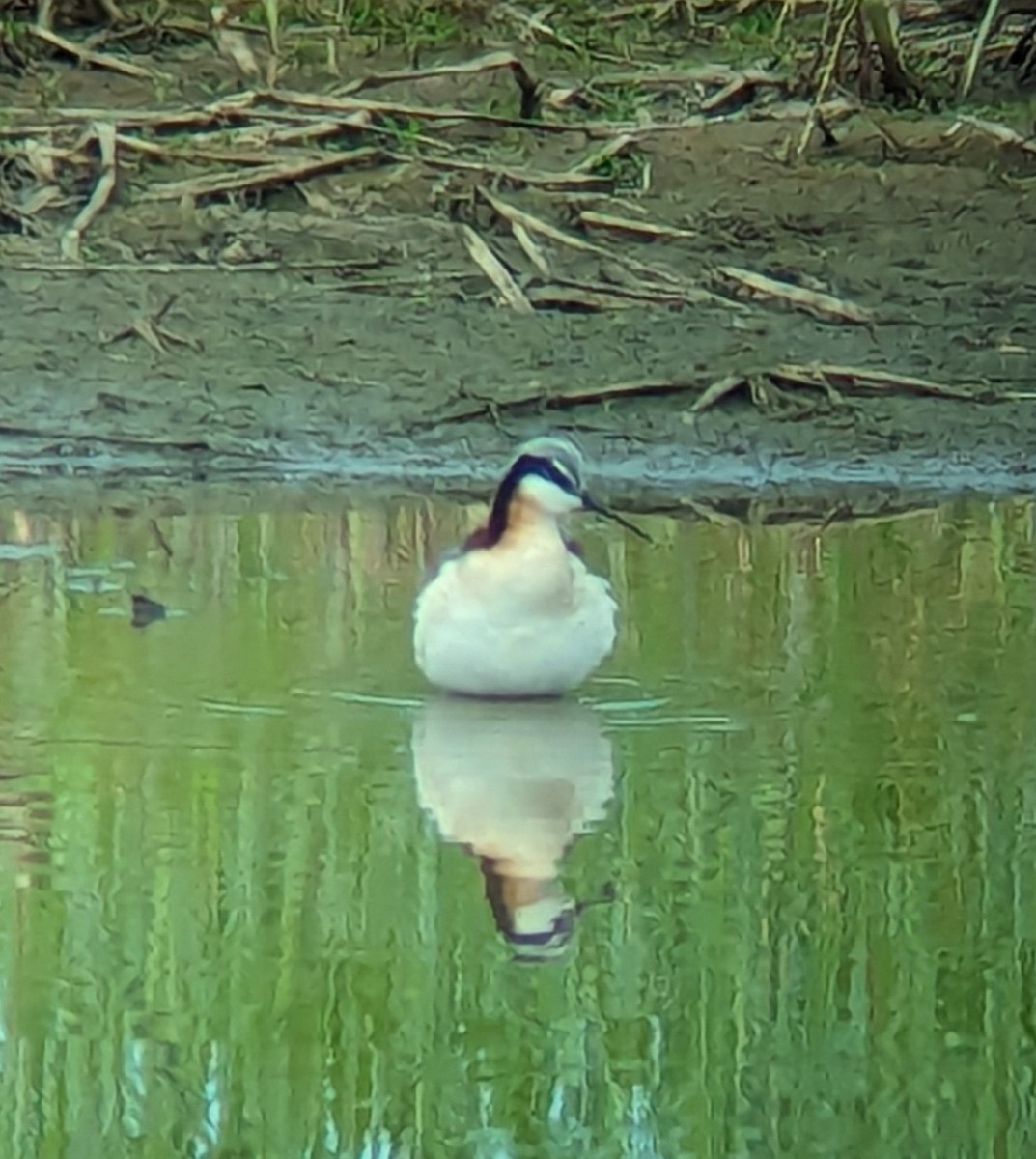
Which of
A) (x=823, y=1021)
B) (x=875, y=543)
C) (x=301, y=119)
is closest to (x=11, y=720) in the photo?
(x=823, y=1021)

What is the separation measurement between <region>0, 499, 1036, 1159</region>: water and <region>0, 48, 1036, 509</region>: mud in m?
1.47

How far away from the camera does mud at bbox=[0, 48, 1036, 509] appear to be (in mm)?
9273

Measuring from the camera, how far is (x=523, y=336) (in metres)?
10.0

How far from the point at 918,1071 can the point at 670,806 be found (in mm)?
1360

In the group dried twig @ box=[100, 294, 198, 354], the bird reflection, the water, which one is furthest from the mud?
the bird reflection

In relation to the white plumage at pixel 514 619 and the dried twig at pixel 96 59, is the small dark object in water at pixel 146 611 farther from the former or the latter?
the dried twig at pixel 96 59

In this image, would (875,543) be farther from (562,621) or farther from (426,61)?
(426,61)

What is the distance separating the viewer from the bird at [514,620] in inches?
249

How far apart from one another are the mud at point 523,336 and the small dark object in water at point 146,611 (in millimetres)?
1606

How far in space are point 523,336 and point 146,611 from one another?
121 inches

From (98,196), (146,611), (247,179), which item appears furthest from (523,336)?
(146,611)

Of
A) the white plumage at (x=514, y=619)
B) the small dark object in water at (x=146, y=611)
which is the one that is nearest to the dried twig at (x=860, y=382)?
the small dark object in water at (x=146, y=611)

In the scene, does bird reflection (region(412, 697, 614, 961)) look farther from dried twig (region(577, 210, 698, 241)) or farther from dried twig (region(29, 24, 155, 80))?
dried twig (region(29, 24, 155, 80))

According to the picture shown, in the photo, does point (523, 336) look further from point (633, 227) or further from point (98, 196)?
point (98, 196)
